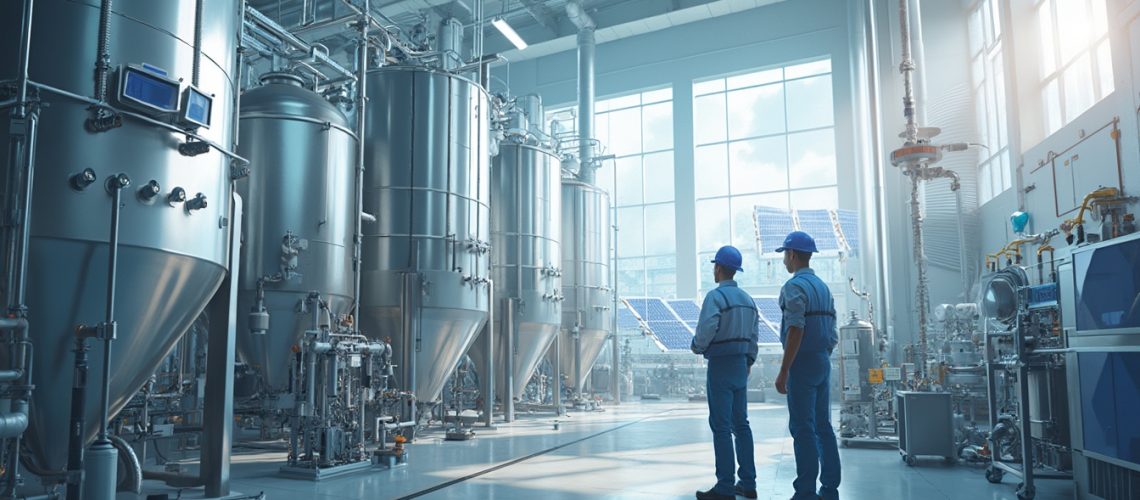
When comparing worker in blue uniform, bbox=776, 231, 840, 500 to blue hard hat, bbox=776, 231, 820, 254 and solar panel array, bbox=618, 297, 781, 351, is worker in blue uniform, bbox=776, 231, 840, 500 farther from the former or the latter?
solar panel array, bbox=618, 297, 781, 351

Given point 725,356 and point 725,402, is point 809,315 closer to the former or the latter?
point 725,356

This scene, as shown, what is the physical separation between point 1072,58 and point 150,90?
9.24 m

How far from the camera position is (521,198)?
1227cm

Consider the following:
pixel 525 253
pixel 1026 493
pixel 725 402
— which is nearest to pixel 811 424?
pixel 725 402

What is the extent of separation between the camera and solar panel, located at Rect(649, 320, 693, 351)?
62.3ft

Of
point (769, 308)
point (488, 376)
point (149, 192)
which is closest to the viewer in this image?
point (149, 192)

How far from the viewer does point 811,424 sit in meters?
4.36

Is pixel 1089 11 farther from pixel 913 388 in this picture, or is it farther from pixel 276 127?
pixel 276 127

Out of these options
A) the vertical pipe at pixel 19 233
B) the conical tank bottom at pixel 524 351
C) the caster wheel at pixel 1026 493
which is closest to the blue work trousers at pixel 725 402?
the caster wheel at pixel 1026 493

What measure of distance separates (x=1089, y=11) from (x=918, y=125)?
215 cm

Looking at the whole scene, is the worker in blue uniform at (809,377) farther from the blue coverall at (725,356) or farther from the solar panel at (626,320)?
the solar panel at (626,320)

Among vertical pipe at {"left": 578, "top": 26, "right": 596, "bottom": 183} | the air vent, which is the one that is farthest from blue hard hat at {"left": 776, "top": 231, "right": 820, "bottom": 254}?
vertical pipe at {"left": 578, "top": 26, "right": 596, "bottom": 183}

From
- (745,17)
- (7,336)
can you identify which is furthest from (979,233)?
(7,336)

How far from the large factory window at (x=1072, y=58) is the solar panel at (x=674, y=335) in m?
10.7
